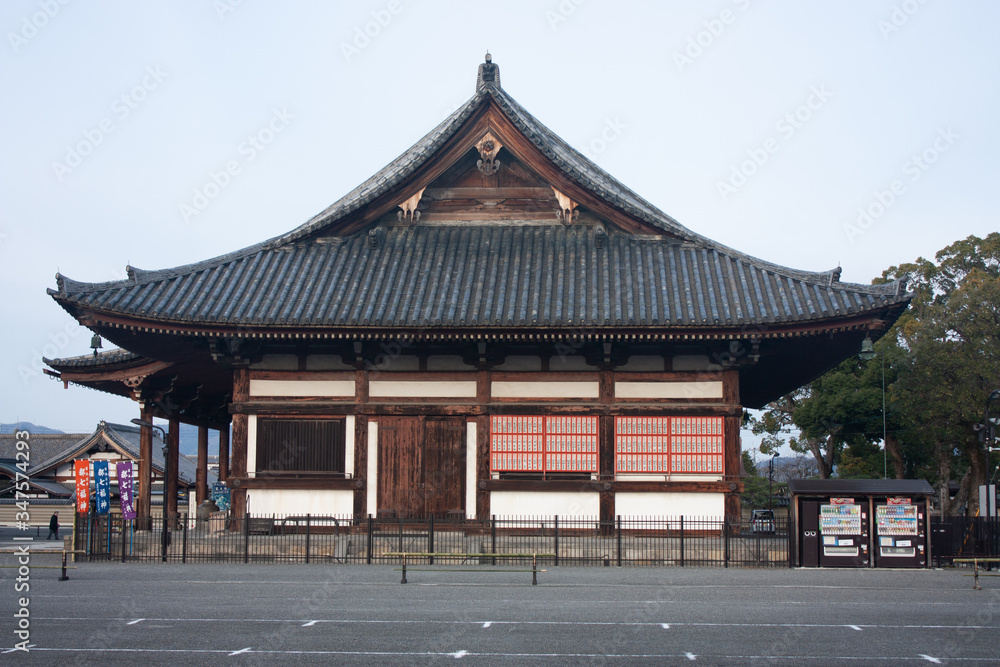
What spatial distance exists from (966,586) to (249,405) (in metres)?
17.5

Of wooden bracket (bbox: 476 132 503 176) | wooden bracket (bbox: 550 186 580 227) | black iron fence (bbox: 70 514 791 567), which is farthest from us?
wooden bracket (bbox: 550 186 580 227)

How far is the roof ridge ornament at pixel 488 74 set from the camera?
26.1m

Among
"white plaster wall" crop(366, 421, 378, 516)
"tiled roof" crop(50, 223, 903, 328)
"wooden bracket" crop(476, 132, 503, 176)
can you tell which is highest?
"wooden bracket" crop(476, 132, 503, 176)

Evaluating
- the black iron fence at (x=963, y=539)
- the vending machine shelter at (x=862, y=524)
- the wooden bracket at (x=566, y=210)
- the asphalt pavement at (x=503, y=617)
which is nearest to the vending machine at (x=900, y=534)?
the vending machine shelter at (x=862, y=524)

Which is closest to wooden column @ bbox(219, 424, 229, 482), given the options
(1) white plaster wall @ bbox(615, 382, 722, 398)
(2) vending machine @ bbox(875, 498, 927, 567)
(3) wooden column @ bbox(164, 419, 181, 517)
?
(3) wooden column @ bbox(164, 419, 181, 517)

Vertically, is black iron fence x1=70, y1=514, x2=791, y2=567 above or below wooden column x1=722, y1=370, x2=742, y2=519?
below

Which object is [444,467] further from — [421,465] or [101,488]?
[101,488]

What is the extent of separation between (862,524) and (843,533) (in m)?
0.50

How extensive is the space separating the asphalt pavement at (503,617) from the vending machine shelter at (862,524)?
3.75 ft

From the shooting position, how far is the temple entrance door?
2400 centimetres

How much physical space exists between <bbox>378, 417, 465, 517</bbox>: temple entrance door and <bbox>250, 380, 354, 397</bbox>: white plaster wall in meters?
1.35

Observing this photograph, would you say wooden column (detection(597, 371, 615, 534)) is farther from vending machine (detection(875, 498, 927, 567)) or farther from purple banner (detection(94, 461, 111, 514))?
purple banner (detection(94, 461, 111, 514))

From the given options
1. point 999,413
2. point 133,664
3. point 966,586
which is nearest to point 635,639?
point 133,664

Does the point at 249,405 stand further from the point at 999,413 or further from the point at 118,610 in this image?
the point at 999,413
